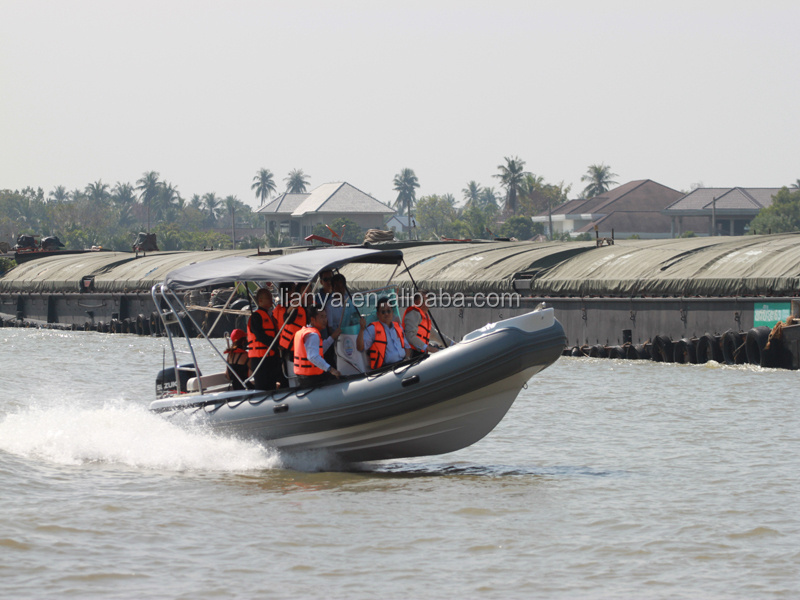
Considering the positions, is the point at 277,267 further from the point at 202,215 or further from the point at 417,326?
the point at 202,215

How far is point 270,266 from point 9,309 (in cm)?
4844

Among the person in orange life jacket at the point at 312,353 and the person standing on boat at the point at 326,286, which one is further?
the person standing on boat at the point at 326,286

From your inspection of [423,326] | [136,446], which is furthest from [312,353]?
[136,446]

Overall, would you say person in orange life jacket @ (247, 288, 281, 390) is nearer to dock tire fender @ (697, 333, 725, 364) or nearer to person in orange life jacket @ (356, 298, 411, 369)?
person in orange life jacket @ (356, 298, 411, 369)

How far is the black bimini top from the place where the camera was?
39.3ft

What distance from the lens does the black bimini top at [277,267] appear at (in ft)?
39.3

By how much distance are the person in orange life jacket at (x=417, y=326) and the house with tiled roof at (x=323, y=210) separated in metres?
102

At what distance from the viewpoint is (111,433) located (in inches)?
559

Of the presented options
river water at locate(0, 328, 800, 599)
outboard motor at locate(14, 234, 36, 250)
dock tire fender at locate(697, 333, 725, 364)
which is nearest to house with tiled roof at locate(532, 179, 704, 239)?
outboard motor at locate(14, 234, 36, 250)

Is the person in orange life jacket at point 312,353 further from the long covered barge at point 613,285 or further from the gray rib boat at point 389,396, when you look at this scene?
the long covered barge at point 613,285

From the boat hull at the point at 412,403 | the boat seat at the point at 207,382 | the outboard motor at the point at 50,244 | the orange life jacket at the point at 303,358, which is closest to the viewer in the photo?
the boat hull at the point at 412,403

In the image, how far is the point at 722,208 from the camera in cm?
9781

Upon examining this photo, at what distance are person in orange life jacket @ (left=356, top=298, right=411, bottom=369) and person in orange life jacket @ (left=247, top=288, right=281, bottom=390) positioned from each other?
115cm

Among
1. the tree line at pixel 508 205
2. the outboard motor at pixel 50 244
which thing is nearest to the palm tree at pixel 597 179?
the tree line at pixel 508 205
